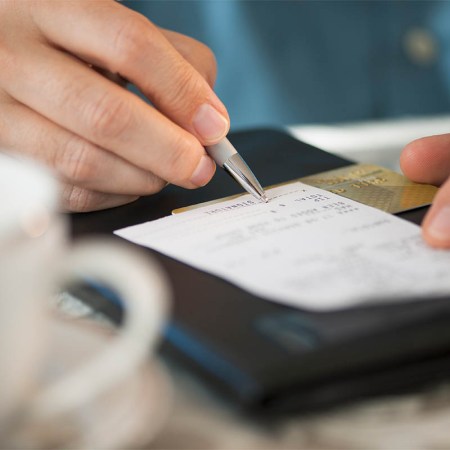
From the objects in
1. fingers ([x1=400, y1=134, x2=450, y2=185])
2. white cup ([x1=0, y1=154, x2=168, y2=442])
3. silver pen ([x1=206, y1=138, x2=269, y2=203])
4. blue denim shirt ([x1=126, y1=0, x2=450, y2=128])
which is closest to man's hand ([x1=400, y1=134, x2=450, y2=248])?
fingers ([x1=400, y1=134, x2=450, y2=185])

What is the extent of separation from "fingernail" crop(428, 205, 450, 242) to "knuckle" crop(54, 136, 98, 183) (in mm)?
280

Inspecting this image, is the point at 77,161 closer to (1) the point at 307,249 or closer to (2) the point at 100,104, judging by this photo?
(2) the point at 100,104

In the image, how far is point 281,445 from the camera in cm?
37

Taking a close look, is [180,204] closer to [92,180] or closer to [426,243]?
[92,180]

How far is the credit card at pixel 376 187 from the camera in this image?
62cm

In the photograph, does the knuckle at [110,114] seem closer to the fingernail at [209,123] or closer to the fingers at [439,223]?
the fingernail at [209,123]

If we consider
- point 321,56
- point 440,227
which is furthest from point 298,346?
point 321,56

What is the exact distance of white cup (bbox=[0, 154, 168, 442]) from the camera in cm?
32

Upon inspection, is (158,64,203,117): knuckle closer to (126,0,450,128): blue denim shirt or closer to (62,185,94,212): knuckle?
(62,185,94,212): knuckle

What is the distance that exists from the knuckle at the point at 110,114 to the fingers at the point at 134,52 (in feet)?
0.09

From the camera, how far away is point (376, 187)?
2.22 ft

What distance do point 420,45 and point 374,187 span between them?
819mm

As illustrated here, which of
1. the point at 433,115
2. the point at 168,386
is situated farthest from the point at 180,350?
the point at 433,115

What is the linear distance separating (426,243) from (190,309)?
0.57 feet
